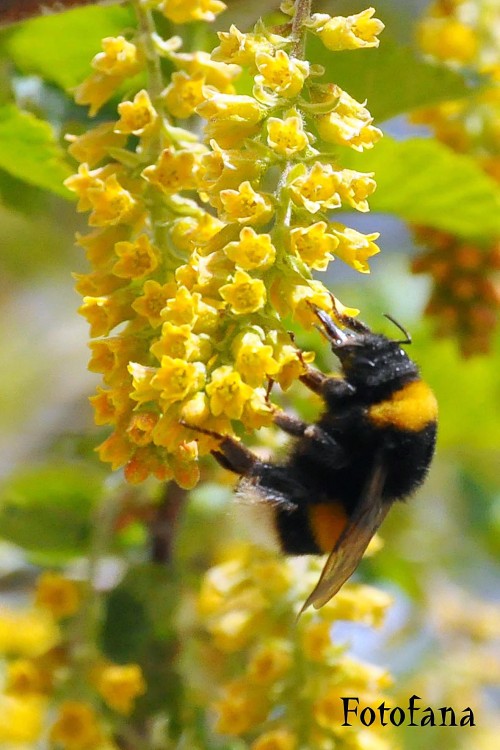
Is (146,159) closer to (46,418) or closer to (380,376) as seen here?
(380,376)

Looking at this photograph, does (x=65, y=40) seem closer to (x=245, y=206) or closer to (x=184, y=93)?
(x=184, y=93)

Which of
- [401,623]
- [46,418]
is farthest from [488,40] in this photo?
[46,418]

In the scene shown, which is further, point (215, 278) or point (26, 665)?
point (26, 665)

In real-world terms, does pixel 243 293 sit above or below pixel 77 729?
above

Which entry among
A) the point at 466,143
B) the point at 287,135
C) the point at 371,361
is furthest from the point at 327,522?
the point at 466,143

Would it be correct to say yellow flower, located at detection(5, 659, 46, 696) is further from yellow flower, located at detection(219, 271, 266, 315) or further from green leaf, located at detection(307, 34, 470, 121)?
green leaf, located at detection(307, 34, 470, 121)
